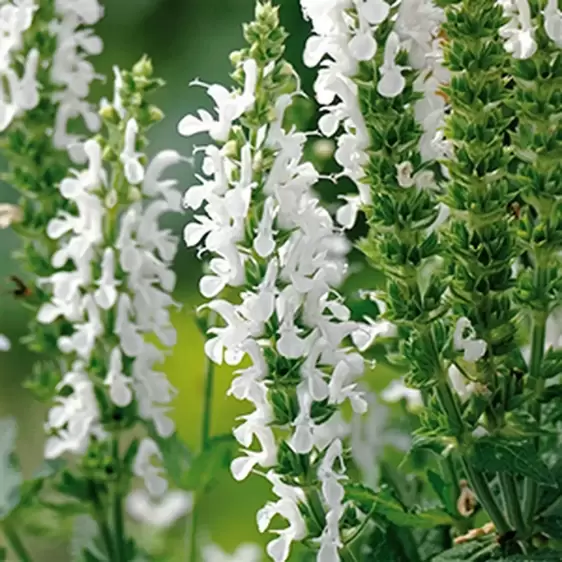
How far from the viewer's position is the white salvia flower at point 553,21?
1.93ft

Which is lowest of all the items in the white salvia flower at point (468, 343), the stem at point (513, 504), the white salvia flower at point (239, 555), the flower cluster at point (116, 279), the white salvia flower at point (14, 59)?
the stem at point (513, 504)

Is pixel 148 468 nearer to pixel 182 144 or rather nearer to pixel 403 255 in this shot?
pixel 403 255

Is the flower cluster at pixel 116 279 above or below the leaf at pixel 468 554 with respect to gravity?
above

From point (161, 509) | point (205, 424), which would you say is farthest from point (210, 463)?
point (161, 509)

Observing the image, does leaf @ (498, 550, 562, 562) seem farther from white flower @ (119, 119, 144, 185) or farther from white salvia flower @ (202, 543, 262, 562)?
white salvia flower @ (202, 543, 262, 562)

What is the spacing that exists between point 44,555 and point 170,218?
56cm

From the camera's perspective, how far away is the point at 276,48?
59 centimetres

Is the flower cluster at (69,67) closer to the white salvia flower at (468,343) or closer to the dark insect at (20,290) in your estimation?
the dark insect at (20,290)

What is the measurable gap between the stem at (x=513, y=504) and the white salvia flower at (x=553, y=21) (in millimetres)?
229

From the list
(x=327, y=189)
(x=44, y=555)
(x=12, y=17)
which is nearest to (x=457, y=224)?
(x=12, y=17)

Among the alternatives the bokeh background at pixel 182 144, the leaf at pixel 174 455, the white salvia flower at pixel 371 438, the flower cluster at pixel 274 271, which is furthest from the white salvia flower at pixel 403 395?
the bokeh background at pixel 182 144

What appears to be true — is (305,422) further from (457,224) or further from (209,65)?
(209,65)

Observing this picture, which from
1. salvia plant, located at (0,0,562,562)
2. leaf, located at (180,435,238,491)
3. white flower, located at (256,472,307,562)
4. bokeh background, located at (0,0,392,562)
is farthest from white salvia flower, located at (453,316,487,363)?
bokeh background, located at (0,0,392,562)

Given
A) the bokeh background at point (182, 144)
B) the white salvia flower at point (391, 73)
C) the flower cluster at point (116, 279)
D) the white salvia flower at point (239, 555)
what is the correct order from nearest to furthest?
1. the white salvia flower at point (391, 73)
2. the flower cluster at point (116, 279)
3. the white salvia flower at point (239, 555)
4. the bokeh background at point (182, 144)
